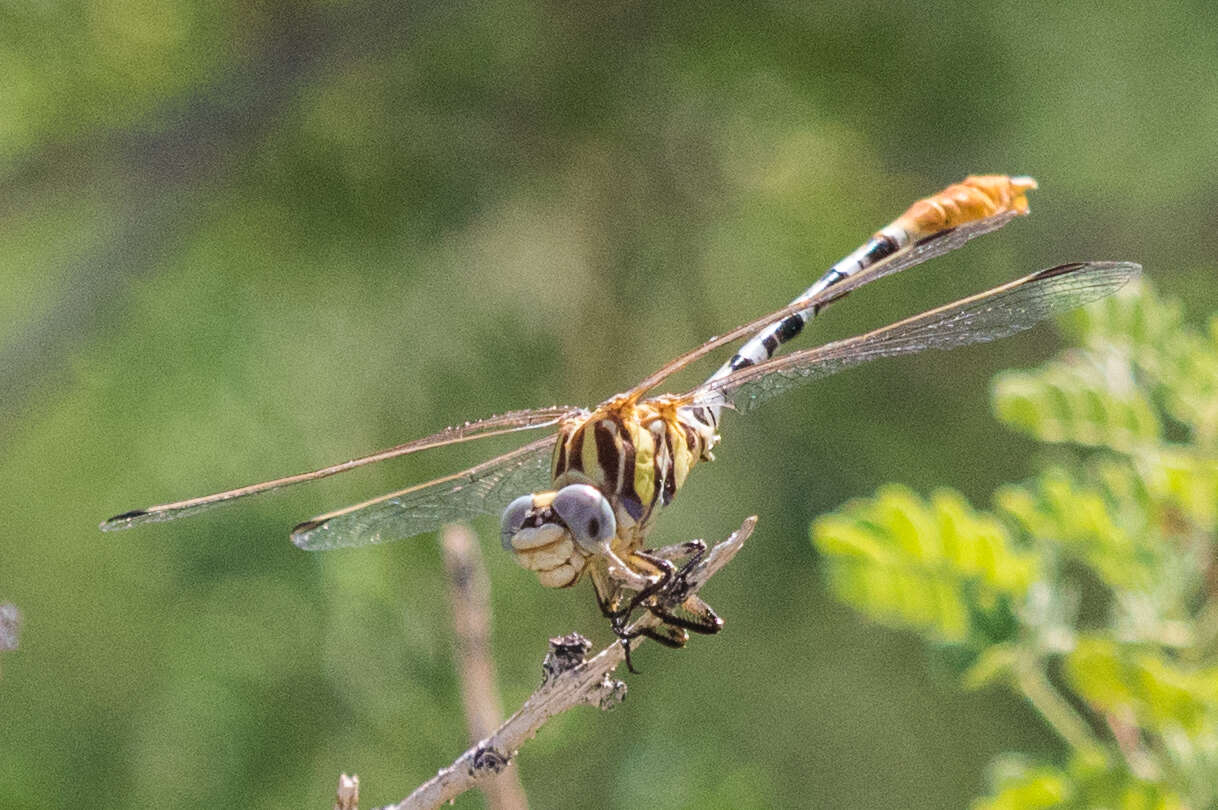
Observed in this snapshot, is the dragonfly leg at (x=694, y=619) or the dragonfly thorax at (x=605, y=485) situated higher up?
the dragonfly thorax at (x=605, y=485)

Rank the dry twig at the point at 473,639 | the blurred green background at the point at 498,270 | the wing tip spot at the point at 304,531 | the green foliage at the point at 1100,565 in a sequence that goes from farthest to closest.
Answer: the blurred green background at the point at 498,270
the wing tip spot at the point at 304,531
the green foliage at the point at 1100,565
the dry twig at the point at 473,639

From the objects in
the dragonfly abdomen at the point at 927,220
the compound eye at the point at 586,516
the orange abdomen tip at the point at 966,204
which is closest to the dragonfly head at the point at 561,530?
the compound eye at the point at 586,516

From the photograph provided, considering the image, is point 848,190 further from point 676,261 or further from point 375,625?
point 375,625

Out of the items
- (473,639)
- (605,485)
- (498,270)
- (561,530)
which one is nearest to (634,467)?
(605,485)

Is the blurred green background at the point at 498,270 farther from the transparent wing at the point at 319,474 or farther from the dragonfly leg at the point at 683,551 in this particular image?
the dragonfly leg at the point at 683,551

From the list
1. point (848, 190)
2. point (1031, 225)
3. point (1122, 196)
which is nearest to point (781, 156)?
point (848, 190)
